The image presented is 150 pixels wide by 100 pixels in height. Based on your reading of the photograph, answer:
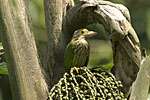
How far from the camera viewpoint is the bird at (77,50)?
272 cm

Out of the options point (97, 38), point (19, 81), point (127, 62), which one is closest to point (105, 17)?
point (127, 62)

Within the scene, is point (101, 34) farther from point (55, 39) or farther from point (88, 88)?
point (88, 88)

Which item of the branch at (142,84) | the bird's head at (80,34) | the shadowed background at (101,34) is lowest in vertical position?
the shadowed background at (101,34)

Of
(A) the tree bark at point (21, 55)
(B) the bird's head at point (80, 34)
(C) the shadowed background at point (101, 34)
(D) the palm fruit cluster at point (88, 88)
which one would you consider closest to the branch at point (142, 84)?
(D) the palm fruit cluster at point (88, 88)

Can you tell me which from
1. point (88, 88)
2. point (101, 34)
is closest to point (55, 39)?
point (88, 88)

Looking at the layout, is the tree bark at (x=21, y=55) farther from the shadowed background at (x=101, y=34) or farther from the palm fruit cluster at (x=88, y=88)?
the shadowed background at (x=101, y=34)

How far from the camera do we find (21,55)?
2.22m

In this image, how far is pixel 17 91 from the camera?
2.15 meters

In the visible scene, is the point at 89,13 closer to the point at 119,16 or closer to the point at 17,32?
the point at 119,16

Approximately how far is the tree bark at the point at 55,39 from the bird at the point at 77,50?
5cm

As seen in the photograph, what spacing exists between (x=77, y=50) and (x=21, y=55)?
3.03 ft

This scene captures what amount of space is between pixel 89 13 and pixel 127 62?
40 centimetres

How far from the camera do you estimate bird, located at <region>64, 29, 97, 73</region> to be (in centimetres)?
272

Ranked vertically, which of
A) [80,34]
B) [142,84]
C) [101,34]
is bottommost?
[101,34]
